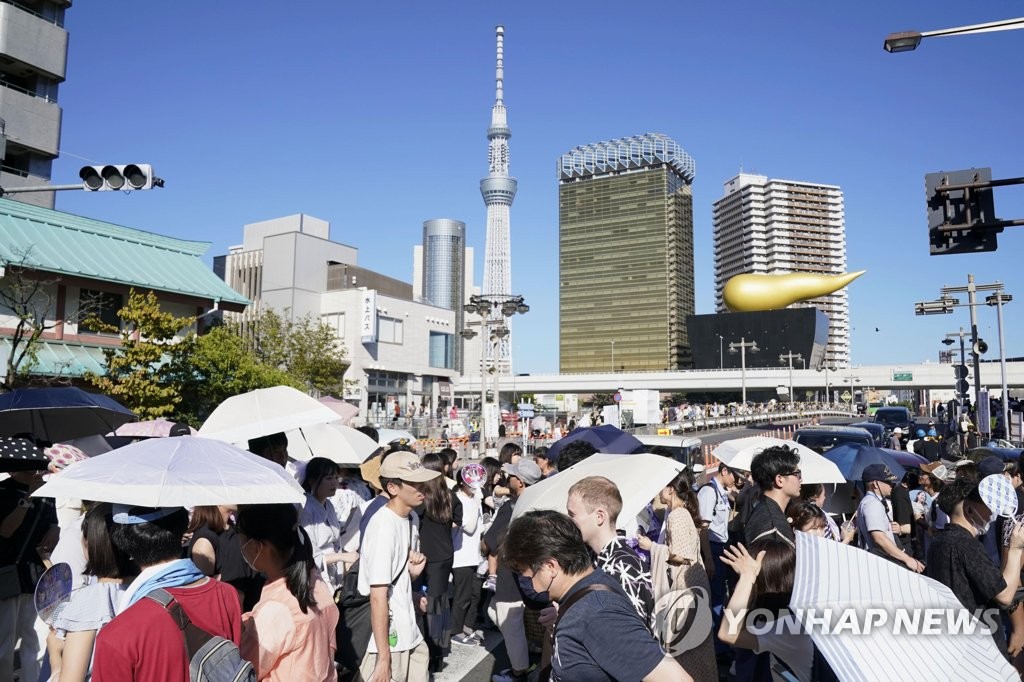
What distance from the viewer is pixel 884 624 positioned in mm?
2176

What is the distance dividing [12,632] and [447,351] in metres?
61.2

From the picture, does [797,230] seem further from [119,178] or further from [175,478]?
[175,478]

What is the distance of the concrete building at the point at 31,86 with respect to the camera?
105ft

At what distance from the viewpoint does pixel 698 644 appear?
3.87 metres

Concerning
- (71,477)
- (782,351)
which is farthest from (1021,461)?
(782,351)

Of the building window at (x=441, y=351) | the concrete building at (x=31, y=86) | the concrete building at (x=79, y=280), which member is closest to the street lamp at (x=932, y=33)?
the concrete building at (x=79, y=280)

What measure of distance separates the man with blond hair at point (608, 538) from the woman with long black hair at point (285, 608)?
1.28 m

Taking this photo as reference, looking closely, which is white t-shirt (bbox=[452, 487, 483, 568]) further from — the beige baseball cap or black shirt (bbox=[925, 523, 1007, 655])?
black shirt (bbox=[925, 523, 1007, 655])

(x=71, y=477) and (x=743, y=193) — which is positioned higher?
(x=743, y=193)

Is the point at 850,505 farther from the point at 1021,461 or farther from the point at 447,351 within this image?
the point at 447,351

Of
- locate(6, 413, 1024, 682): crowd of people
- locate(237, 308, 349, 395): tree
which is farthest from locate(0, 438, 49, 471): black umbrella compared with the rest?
locate(237, 308, 349, 395): tree

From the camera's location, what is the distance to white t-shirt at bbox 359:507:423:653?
3.98 metres

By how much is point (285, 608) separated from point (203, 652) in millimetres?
574

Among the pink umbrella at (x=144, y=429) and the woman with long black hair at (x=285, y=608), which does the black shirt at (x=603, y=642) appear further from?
the pink umbrella at (x=144, y=429)
